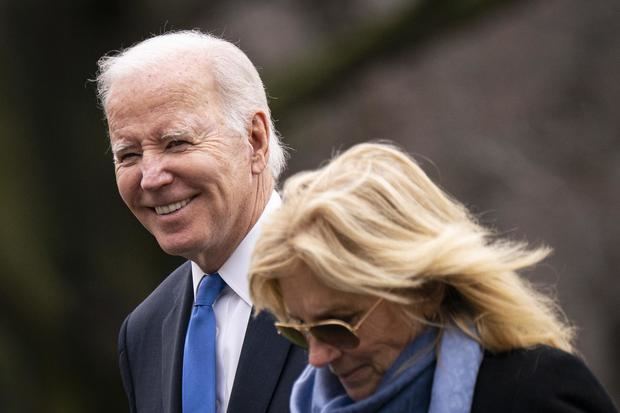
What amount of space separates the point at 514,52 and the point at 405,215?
28.3 ft

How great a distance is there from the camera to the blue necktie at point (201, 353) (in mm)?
3734

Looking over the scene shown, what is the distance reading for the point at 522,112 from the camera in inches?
443

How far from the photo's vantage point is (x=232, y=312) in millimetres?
3848

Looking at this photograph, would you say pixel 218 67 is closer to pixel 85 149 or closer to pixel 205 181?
pixel 205 181

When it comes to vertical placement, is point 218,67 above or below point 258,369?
above

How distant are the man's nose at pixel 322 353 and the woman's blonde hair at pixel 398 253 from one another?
13cm

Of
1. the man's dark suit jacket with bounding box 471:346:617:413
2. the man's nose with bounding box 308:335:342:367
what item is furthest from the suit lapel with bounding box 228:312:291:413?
the man's dark suit jacket with bounding box 471:346:617:413

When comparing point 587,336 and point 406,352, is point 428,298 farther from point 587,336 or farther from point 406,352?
point 587,336

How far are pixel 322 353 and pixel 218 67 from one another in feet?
3.72

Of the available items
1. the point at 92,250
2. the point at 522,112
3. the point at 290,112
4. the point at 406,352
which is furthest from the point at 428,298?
the point at 522,112

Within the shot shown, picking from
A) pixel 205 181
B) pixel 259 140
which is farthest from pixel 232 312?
pixel 259 140

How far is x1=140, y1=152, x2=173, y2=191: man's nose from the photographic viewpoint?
12.2 feet

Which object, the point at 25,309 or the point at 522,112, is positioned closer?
the point at 25,309

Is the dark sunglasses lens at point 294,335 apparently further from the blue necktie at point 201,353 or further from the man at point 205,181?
the blue necktie at point 201,353
